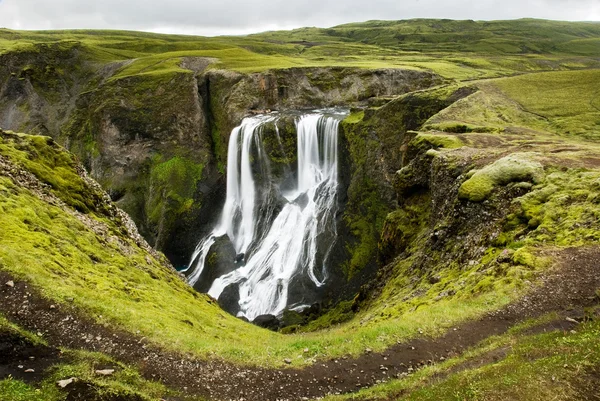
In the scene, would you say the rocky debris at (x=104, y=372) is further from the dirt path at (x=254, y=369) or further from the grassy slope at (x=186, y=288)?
the grassy slope at (x=186, y=288)

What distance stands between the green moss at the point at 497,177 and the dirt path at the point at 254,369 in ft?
29.7

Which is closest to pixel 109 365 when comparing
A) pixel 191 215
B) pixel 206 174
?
pixel 191 215

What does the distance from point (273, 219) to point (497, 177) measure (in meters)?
34.5

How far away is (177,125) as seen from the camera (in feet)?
233

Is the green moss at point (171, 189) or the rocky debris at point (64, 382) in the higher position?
the rocky debris at point (64, 382)

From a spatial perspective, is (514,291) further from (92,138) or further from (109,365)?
(92,138)

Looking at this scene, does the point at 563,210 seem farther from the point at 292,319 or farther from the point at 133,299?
the point at 292,319

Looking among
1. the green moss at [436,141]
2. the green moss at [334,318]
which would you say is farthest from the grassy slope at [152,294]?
the green moss at [436,141]

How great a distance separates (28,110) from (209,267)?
65.5 meters

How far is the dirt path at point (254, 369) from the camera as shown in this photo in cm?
1180

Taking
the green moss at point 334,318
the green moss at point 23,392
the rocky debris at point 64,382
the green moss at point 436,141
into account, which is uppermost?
the green moss at point 436,141

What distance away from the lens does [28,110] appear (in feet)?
277

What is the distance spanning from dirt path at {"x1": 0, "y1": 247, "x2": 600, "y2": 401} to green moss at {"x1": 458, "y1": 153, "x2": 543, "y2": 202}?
9060mm

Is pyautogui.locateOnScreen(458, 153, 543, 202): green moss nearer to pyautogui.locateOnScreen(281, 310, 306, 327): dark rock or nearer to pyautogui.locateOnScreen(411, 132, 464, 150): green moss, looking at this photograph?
pyautogui.locateOnScreen(411, 132, 464, 150): green moss
